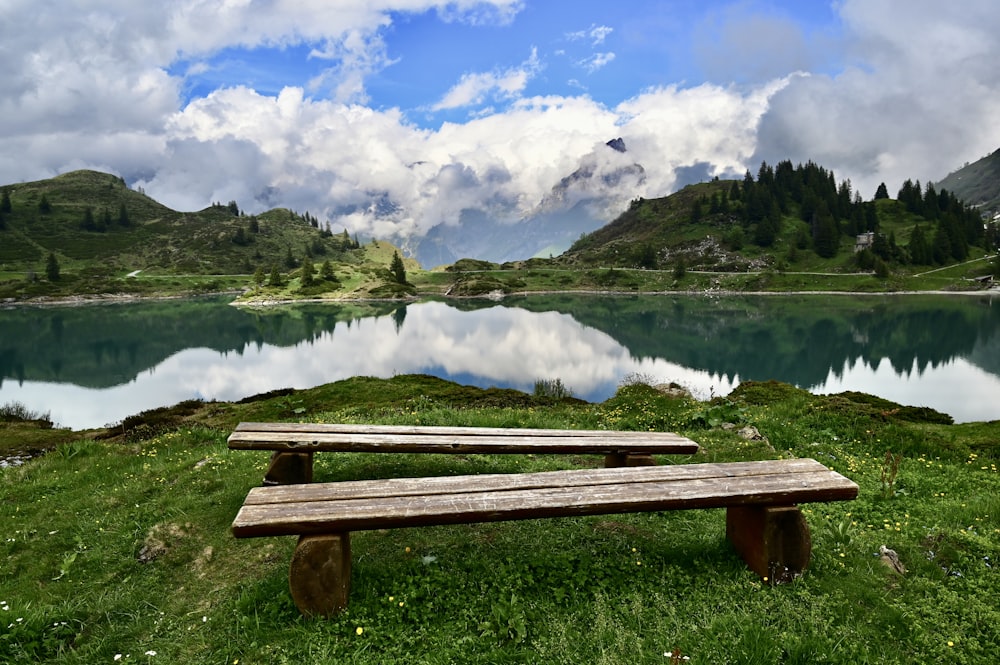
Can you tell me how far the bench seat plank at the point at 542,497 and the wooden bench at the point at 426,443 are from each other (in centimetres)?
193

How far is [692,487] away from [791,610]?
4.57 feet

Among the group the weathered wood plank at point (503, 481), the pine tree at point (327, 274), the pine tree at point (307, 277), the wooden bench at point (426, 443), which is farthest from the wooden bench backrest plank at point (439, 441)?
the pine tree at point (327, 274)

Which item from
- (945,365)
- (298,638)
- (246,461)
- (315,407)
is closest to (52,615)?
(298,638)

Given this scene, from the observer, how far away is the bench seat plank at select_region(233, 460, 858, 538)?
4672 millimetres

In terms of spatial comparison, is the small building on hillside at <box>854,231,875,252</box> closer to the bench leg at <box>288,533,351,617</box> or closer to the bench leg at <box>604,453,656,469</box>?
the bench leg at <box>604,453,656,469</box>

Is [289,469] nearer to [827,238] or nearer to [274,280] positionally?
[274,280]

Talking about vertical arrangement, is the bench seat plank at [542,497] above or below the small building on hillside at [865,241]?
below

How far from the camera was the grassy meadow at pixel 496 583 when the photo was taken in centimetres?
438

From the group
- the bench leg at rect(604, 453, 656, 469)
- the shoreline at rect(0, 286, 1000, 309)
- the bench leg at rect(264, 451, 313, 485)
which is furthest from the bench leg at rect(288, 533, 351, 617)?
the shoreline at rect(0, 286, 1000, 309)

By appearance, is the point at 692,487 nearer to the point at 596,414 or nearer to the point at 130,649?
the point at 130,649

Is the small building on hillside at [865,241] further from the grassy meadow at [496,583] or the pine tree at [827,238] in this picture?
the grassy meadow at [496,583]

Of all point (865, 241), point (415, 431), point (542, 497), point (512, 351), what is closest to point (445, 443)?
point (415, 431)

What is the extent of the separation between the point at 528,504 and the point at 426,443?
3.04 m

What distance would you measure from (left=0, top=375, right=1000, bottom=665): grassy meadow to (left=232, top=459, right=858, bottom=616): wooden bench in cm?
32
